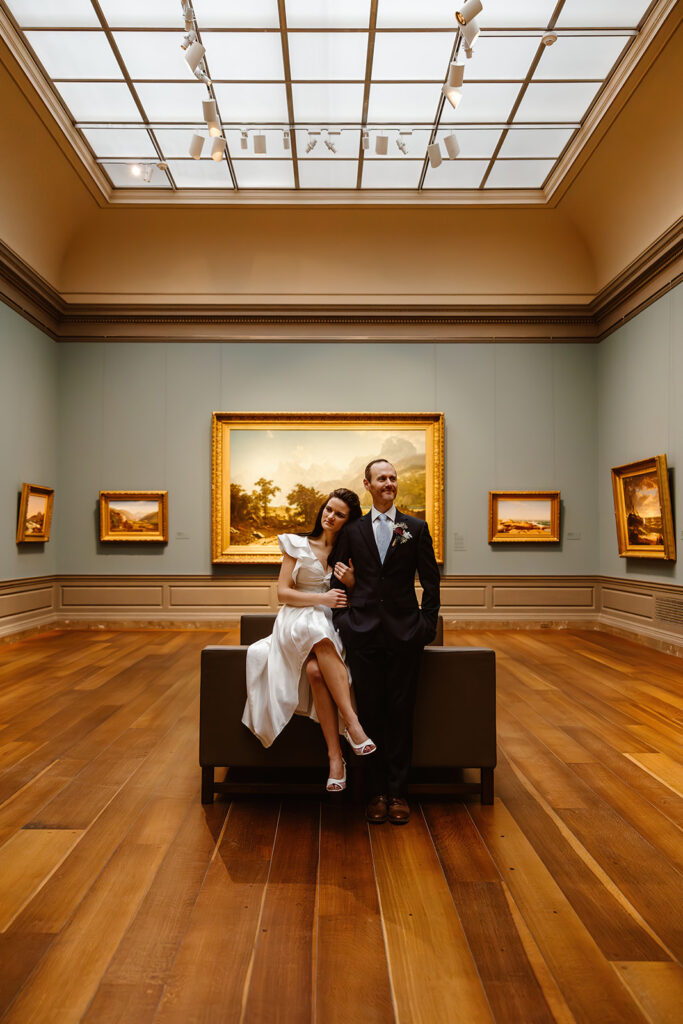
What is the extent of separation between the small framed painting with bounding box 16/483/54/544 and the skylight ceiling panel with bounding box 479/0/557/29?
31.1 ft

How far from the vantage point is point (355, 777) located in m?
4.35

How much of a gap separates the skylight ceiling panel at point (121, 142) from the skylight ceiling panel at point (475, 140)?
15.2ft

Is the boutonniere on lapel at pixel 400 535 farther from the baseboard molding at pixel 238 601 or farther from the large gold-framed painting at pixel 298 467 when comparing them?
the baseboard molding at pixel 238 601

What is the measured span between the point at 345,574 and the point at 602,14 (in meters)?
7.93

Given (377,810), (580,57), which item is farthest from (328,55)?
(377,810)

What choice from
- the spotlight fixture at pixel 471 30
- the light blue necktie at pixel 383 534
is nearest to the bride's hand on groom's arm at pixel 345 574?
the light blue necktie at pixel 383 534

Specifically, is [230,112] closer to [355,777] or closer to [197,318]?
[197,318]

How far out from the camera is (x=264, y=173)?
11297 mm

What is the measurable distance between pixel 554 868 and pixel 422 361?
415 inches

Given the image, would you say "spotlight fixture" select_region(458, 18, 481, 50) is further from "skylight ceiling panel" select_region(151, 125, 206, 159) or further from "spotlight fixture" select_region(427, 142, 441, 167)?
"skylight ceiling panel" select_region(151, 125, 206, 159)

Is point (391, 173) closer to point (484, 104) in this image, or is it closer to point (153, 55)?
point (484, 104)

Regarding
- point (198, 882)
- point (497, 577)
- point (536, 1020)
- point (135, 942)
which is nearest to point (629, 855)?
point (536, 1020)

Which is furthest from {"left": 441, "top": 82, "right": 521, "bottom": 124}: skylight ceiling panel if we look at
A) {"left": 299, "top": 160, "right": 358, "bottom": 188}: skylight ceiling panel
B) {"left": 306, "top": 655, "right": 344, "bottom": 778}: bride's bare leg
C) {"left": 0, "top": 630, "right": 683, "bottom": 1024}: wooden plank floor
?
{"left": 306, "top": 655, "right": 344, "bottom": 778}: bride's bare leg

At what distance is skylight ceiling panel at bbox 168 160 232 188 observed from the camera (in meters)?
11.0
